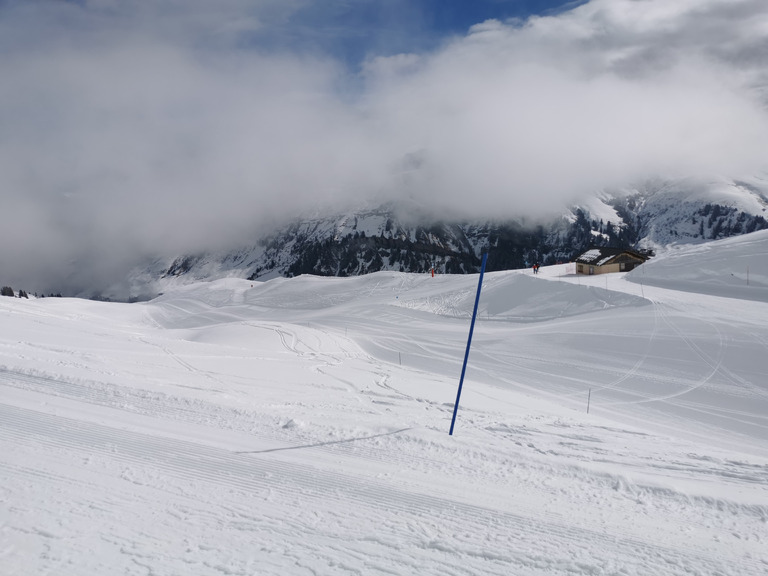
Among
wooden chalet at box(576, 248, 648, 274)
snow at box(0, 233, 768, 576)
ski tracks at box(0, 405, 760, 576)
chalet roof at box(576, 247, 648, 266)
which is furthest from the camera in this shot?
chalet roof at box(576, 247, 648, 266)

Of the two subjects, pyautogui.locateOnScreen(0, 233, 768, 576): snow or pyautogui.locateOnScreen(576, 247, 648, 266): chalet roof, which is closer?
pyautogui.locateOnScreen(0, 233, 768, 576): snow

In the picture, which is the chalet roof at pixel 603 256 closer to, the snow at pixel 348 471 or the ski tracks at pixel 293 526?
the snow at pixel 348 471

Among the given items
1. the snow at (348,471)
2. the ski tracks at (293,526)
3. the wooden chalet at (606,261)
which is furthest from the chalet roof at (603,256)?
the ski tracks at (293,526)

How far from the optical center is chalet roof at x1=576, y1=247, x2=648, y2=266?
6444 cm

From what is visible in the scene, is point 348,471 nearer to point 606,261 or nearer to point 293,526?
point 293,526

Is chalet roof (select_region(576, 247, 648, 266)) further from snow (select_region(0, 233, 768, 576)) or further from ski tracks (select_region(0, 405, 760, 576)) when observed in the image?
ski tracks (select_region(0, 405, 760, 576))

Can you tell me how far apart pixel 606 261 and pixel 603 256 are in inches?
43.0

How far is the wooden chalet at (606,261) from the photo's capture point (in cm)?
6406

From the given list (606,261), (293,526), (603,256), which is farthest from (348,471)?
(603,256)

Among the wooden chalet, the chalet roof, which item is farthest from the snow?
the chalet roof

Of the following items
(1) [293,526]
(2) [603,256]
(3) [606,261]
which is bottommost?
(1) [293,526]

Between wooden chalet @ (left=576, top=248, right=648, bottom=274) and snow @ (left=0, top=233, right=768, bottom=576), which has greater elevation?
wooden chalet @ (left=576, top=248, right=648, bottom=274)

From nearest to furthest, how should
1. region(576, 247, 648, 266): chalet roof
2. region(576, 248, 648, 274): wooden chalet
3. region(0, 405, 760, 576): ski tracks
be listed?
1. region(0, 405, 760, 576): ski tracks
2. region(576, 248, 648, 274): wooden chalet
3. region(576, 247, 648, 266): chalet roof

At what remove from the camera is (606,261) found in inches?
2534
